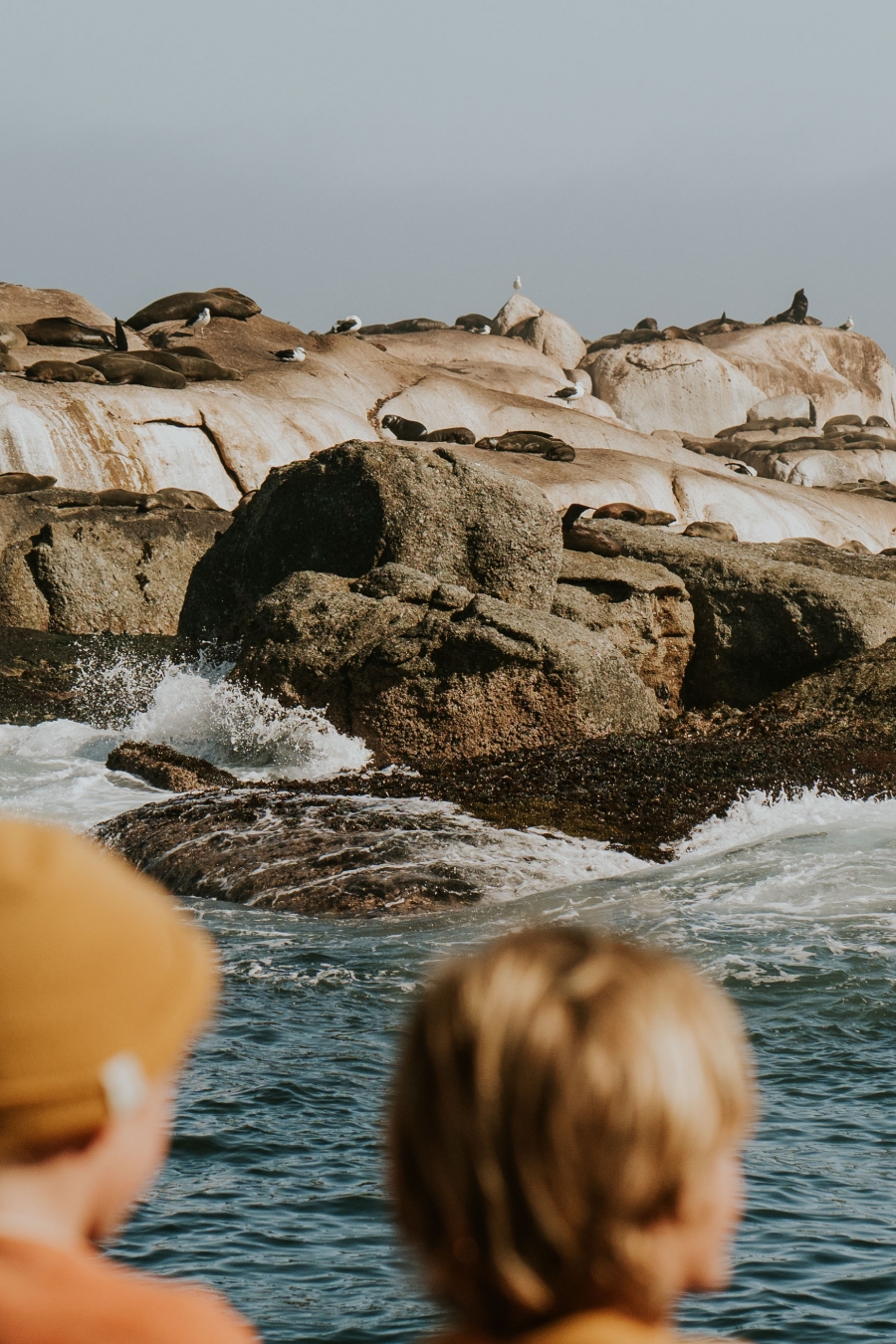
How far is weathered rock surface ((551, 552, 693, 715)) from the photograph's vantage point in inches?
693

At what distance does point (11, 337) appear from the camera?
102ft

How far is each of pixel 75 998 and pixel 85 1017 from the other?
0.08 feet

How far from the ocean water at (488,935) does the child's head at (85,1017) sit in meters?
3.11

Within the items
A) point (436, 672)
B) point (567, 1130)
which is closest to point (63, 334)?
point (436, 672)

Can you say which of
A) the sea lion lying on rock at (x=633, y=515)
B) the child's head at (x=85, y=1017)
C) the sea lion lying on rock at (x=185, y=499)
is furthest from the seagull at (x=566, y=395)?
the child's head at (x=85, y=1017)

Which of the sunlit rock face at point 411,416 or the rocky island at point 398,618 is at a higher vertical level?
the sunlit rock face at point 411,416

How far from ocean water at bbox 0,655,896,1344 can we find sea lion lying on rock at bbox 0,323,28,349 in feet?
65.5

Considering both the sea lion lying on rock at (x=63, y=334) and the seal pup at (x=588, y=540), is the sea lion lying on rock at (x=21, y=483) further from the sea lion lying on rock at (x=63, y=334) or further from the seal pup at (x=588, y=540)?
the sea lion lying on rock at (x=63, y=334)

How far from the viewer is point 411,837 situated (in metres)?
10.8

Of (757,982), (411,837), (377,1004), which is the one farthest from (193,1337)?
(411,837)

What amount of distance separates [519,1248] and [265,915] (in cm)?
847

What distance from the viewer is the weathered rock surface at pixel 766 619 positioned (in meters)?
17.9

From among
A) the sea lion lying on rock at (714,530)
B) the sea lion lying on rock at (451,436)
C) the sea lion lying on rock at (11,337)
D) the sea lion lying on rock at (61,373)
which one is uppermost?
the sea lion lying on rock at (11,337)

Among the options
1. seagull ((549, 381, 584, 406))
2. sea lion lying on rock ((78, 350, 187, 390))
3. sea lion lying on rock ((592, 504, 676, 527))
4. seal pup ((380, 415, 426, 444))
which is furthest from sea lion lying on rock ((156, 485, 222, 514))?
seagull ((549, 381, 584, 406))
